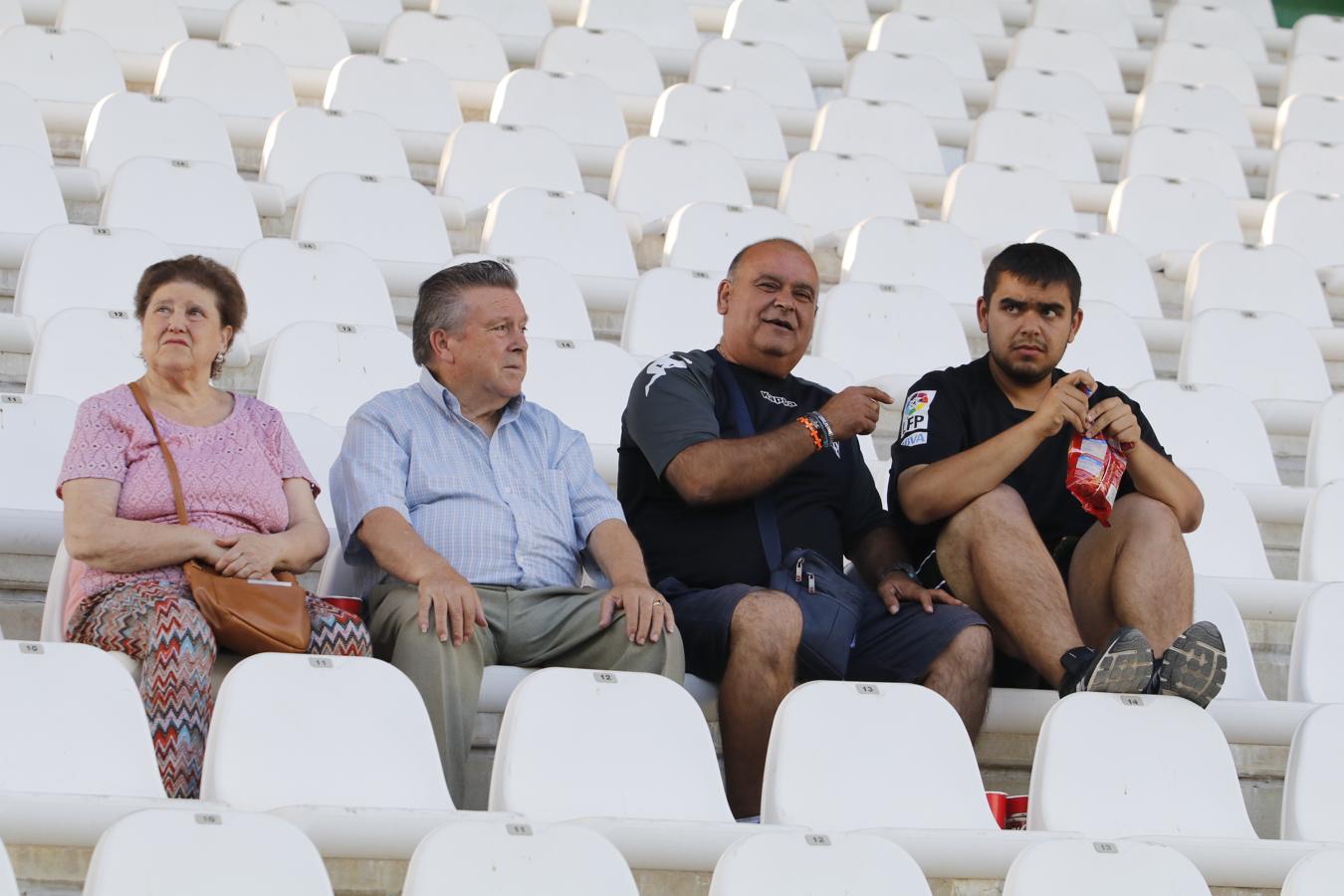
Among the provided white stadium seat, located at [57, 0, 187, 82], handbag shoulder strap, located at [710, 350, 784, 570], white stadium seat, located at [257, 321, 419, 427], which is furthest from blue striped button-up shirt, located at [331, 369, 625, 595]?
white stadium seat, located at [57, 0, 187, 82]

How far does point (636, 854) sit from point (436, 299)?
120 cm

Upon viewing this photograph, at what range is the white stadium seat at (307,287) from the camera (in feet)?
13.9

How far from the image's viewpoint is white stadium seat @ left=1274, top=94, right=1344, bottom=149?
7039mm

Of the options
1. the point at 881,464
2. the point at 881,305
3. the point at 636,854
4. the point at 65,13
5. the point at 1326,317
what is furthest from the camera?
the point at 65,13

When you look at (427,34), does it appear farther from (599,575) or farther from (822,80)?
(599,575)

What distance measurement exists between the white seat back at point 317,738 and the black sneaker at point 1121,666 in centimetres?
96

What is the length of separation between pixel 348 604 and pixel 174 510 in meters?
0.28

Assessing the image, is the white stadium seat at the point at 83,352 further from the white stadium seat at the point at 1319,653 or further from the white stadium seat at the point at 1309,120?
the white stadium seat at the point at 1309,120

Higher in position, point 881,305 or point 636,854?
point 881,305

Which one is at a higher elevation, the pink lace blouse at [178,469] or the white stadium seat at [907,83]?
the white stadium seat at [907,83]

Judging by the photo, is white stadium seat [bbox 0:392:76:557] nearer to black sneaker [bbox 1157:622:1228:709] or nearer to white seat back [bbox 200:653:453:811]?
white seat back [bbox 200:653:453:811]

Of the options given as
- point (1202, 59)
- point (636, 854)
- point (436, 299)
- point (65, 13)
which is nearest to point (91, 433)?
point (436, 299)

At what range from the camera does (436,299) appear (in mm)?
3490

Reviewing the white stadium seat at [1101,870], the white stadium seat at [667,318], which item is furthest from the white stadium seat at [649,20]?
the white stadium seat at [1101,870]
